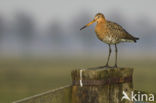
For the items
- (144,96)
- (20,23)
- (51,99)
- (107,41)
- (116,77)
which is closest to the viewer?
(51,99)

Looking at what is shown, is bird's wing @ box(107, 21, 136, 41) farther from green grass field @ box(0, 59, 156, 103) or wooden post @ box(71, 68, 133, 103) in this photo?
green grass field @ box(0, 59, 156, 103)

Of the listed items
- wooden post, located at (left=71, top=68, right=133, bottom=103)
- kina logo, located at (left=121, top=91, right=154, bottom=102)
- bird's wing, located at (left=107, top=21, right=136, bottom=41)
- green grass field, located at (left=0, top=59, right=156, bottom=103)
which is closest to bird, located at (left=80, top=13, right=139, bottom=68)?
bird's wing, located at (left=107, top=21, right=136, bottom=41)

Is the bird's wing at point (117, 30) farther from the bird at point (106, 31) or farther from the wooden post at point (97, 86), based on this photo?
the wooden post at point (97, 86)

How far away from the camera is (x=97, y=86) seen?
487 cm

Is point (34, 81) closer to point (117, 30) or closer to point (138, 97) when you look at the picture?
point (117, 30)

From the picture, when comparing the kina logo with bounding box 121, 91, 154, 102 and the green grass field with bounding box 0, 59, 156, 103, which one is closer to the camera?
the kina logo with bounding box 121, 91, 154, 102

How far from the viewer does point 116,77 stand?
5.07m

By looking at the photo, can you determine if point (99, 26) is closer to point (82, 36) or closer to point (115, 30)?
point (115, 30)

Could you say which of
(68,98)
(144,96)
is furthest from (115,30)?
(68,98)

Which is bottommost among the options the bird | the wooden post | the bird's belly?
the wooden post

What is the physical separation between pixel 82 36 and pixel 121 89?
13100cm

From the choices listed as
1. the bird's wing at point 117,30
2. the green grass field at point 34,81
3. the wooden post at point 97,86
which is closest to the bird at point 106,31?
the bird's wing at point 117,30

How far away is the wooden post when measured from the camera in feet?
15.9

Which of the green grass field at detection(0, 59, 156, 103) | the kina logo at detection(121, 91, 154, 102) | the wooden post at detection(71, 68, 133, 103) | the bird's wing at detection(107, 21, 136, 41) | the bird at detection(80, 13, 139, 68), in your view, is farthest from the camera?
the green grass field at detection(0, 59, 156, 103)
